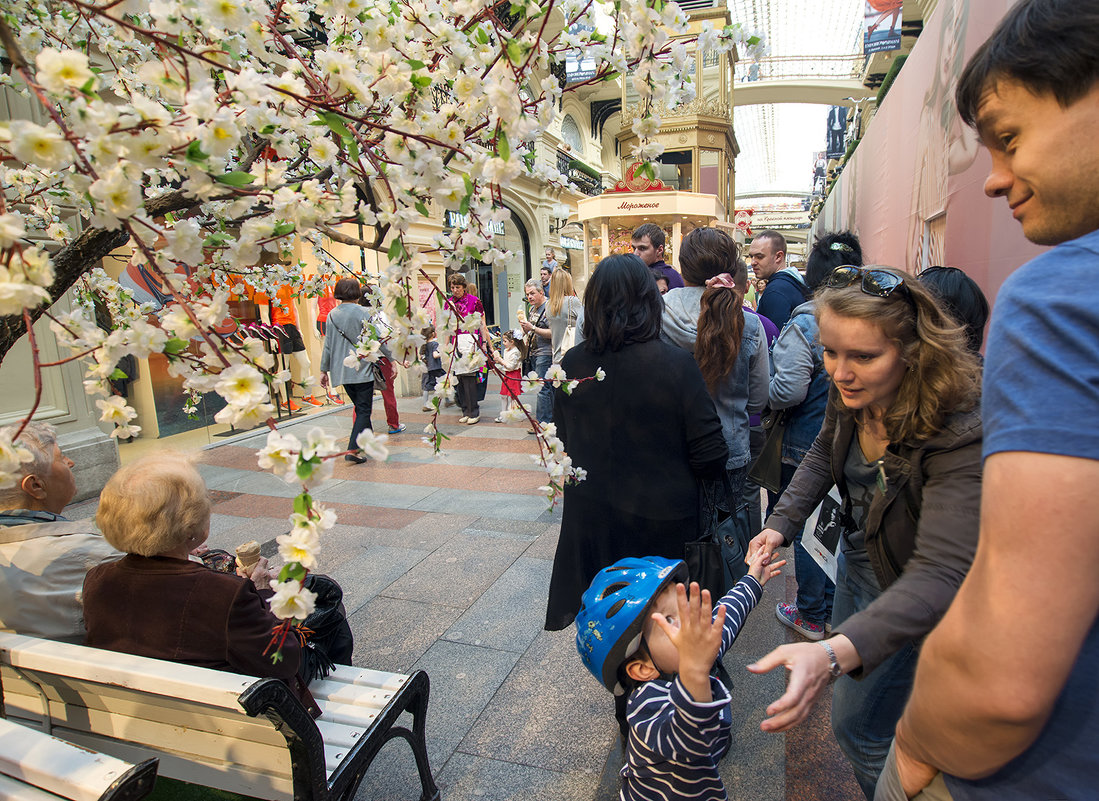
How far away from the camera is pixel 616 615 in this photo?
169 cm

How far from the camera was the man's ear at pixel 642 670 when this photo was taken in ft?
5.61

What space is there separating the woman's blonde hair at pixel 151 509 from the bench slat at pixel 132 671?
0.97ft

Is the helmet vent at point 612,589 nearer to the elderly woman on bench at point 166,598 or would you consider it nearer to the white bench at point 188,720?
the white bench at point 188,720

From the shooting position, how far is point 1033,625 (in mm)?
644

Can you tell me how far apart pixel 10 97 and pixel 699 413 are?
21.5 ft

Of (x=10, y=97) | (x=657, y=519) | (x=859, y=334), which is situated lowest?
(x=657, y=519)

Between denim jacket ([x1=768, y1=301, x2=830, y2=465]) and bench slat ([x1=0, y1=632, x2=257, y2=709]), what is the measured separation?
2538 millimetres

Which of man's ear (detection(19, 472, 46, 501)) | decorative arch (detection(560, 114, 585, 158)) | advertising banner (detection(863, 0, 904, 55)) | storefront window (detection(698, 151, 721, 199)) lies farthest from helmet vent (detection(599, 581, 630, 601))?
decorative arch (detection(560, 114, 585, 158))

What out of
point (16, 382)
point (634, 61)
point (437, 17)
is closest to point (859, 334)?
point (634, 61)

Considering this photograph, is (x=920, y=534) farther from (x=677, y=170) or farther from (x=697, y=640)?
(x=677, y=170)

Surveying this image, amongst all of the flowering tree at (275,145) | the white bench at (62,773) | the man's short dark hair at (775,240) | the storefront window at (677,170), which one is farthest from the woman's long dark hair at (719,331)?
the storefront window at (677,170)

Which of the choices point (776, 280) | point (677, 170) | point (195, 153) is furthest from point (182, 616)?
point (677, 170)

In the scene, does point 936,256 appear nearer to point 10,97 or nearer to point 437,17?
point 437,17

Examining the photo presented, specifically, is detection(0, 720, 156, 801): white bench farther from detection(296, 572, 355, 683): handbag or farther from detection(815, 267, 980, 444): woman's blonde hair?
detection(815, 267, 980, 444): woman's blonde hair
